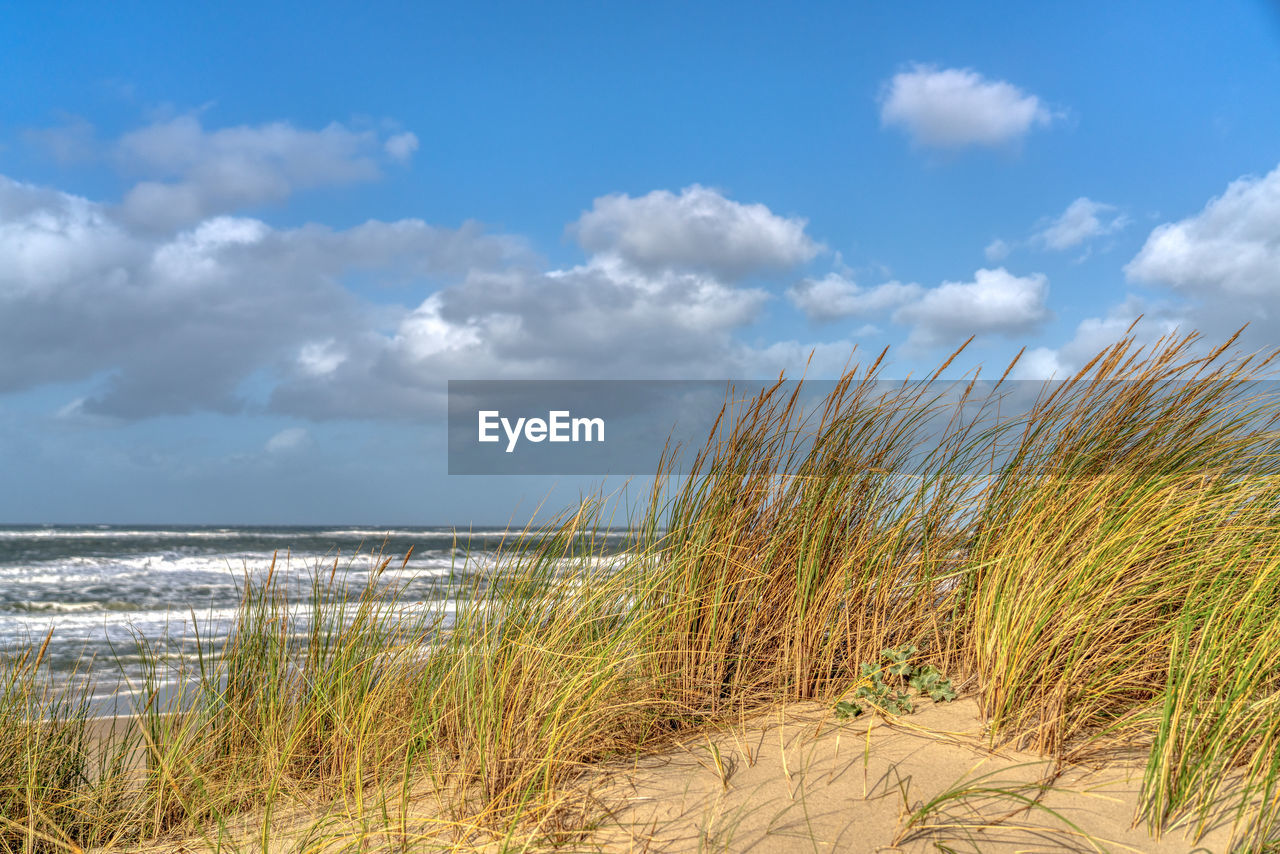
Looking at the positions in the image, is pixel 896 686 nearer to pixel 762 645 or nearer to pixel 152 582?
pixel 762 645

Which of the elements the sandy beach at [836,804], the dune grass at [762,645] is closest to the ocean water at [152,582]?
the dune grass at [762,645]

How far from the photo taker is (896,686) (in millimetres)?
3150

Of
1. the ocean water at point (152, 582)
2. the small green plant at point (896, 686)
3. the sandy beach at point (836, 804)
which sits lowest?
the ocean water at point (152, 582)

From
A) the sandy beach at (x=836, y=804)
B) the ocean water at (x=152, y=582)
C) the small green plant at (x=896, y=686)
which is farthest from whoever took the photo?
the ocean water at (x=152, y=582)

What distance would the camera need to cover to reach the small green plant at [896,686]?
2.91 metres

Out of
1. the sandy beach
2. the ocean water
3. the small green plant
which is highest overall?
the small green plant

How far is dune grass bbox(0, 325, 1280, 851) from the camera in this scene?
8.00 ft

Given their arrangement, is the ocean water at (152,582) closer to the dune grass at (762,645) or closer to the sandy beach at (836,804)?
the dune grass at (762,645)

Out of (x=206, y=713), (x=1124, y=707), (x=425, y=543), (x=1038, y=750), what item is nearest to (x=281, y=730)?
(x=206, y=713)

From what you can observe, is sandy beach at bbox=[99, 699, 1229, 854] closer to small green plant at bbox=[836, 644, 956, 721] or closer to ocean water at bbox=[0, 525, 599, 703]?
small green plant at bbox=[836, 644, 956, 721]

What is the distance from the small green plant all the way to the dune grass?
118 millimetres

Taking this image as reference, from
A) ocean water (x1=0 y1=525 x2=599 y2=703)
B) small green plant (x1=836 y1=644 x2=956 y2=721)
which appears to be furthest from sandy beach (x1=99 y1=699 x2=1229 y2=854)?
ocean water (x1=0 y1=525 x2=599 y2=703)

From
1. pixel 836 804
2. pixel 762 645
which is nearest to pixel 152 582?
pixel 762 645

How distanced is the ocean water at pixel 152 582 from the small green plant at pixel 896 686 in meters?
1.52
